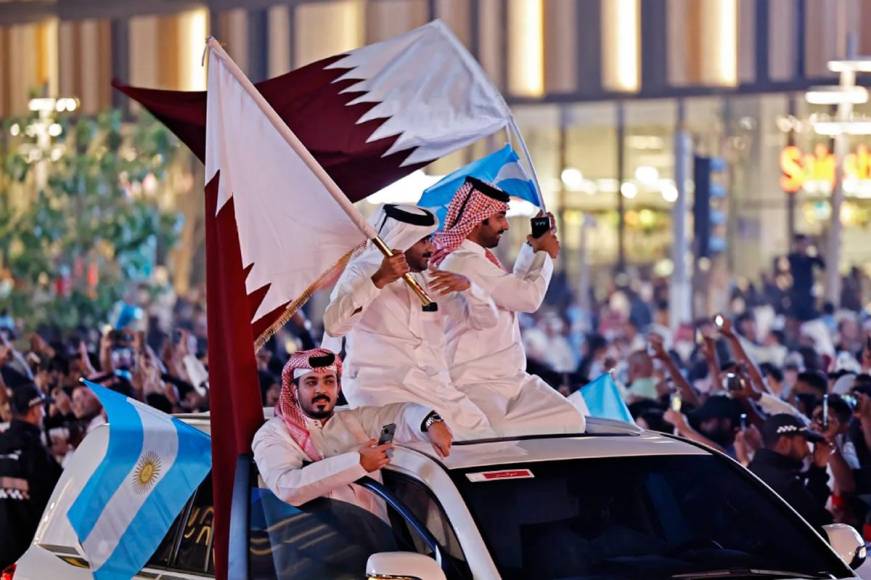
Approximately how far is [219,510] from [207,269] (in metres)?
1.10

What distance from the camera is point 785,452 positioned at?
9.45 meters

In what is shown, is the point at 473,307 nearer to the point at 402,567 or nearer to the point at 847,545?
the point at 847,545

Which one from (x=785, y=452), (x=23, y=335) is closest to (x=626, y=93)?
(x=23, y=335)

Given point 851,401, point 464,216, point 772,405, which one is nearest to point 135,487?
point 464,216

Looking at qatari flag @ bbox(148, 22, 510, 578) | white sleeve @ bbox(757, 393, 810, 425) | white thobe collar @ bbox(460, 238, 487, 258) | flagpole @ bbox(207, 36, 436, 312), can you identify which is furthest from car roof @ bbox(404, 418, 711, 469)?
white sleeve @ bbox(757, 393, 810, 425)

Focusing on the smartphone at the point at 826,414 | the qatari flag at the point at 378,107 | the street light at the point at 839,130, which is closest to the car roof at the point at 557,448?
the qatari flag at the point at 378,107

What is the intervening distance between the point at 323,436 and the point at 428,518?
2.94ft

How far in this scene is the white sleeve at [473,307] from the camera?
25.5 feet

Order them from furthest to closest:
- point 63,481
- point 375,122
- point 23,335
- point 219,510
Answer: point 23,335, point 375,122, point 63,481, point 219,510

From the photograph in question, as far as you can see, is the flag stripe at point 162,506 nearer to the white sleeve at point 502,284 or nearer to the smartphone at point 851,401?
the white sleeve at point 502,284

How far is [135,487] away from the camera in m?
7.41

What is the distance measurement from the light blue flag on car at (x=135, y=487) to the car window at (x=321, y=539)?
71 centimetres

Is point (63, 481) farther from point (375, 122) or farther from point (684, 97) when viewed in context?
point (684, 97)

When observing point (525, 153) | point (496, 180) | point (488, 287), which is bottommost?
point (488, 287)
